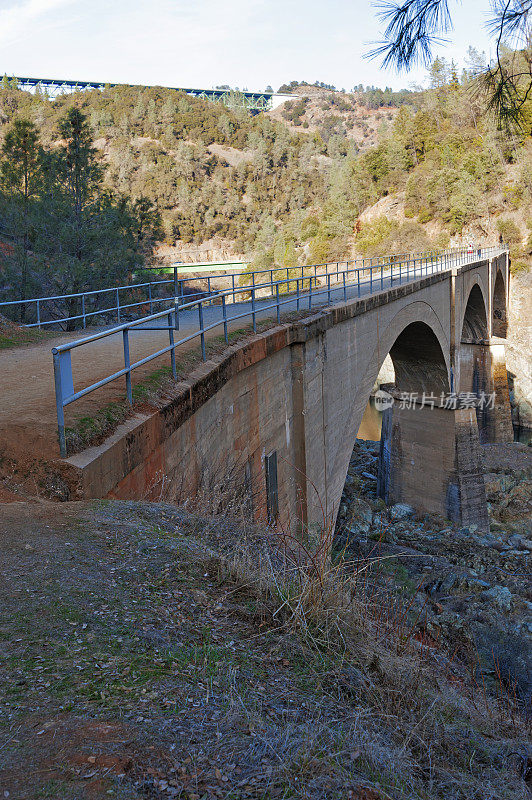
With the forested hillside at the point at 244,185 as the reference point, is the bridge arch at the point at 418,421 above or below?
below

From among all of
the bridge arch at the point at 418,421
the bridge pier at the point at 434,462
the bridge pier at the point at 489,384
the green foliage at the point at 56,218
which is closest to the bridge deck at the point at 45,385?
the green foliage at the point at 56,218

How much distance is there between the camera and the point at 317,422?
440 inches

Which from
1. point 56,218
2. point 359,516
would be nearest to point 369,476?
point 359,516

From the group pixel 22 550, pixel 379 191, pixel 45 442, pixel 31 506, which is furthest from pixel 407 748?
pixel 379 191

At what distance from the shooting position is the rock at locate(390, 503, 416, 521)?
68.5ft

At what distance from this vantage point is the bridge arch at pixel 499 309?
41344mm

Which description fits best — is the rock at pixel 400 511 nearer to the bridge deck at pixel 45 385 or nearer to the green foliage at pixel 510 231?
the bridge deck at pixel 45 385

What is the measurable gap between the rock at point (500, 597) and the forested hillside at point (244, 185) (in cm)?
948

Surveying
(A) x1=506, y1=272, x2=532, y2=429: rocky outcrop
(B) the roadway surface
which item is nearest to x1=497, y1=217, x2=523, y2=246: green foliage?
(A) x1=506, y1=272, x2=532, y2=429: rocky outcrop

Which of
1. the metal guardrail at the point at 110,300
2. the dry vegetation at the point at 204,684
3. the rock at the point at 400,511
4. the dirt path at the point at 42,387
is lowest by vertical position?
the rock at the point at 400,511

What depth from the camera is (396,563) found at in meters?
14.0

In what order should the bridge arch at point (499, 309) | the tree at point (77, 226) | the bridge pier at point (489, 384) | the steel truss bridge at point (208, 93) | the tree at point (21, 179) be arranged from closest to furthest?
the tree at point (77, 226) < the tree at point (21, 179) < the bridge pier at point (489, 384) < the bridge arch at point (499, 309) < the steel truss bridge at point (208, 93)

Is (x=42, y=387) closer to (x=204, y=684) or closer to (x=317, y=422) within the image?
(x=204, y=684)

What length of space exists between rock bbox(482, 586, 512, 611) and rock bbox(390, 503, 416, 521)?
6877 millimetres
